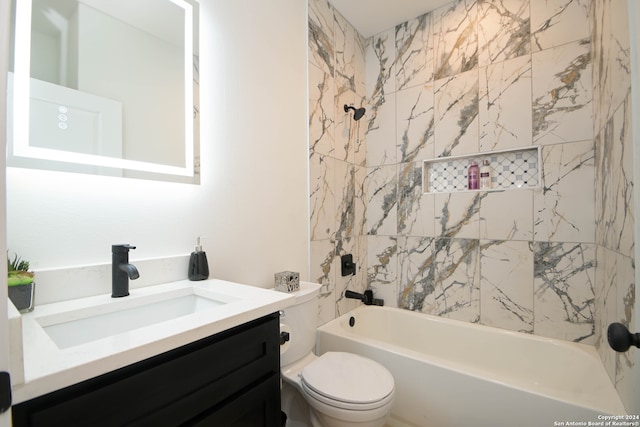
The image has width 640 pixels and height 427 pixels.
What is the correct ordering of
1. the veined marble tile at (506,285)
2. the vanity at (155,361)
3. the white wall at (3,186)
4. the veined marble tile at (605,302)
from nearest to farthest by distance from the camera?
the white wall at (3,186), the vanity at (155,361), the veined marble tile at (605,302), the veined marble tile at (506,285)

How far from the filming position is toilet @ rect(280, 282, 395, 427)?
3.61ft

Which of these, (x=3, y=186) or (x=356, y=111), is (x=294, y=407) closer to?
(x=3, y=186)

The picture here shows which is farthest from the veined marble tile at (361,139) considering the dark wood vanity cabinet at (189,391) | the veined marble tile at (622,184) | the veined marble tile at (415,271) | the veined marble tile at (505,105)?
the dark wood vanity cabinet at (189,391)

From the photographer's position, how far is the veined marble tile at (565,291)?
63.5 inches

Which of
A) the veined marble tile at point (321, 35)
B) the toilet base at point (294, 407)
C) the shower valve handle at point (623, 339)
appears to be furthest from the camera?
the veined marble tile at point (321, 35)

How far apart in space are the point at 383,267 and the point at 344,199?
69cm

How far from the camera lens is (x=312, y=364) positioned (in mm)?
1354

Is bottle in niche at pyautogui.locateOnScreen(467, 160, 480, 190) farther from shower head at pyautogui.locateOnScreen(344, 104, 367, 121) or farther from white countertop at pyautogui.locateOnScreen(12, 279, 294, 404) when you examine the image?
white countertop at pyautogui.locateOnScreen(12, 279, 294, 404)

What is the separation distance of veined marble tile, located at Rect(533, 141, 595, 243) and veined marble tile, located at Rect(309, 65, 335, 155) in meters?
1.39

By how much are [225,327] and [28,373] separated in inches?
13.9

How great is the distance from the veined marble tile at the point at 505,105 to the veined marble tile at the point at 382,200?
0.69 metres

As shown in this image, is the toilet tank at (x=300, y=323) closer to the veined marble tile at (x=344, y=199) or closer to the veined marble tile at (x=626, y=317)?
the veined marble tile at (x=344, y=199)

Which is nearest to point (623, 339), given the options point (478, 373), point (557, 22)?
point (478, 373)

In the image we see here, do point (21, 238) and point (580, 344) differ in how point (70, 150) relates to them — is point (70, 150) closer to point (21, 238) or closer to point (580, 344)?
point (21, 238)
